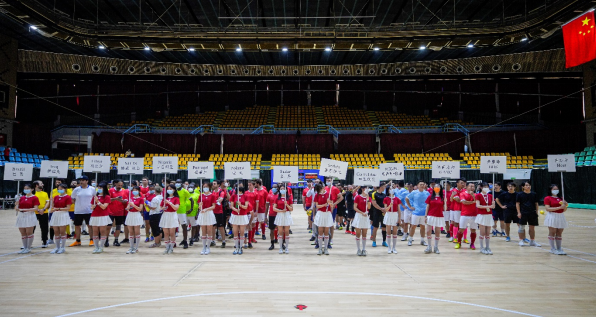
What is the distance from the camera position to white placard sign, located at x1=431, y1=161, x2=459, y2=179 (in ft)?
36.1

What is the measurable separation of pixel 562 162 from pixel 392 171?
547 cm

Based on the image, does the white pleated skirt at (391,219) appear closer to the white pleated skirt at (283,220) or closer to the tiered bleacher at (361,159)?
the white pleated skirt at (283,220)

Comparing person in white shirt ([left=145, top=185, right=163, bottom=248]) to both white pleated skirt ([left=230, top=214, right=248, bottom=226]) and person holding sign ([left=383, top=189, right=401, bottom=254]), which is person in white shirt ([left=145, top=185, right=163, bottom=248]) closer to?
white pleated skirt ([left=230, top=214, right=248, bottom=226])

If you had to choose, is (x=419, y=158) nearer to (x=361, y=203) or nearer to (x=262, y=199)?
(x=262, y=199)

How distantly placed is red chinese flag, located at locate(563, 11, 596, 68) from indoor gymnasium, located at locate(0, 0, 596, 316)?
8cm

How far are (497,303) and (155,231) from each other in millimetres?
8422

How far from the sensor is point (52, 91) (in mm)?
29969

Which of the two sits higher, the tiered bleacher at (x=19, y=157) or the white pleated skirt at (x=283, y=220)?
the tiered bleacher at (x=19, y=157)

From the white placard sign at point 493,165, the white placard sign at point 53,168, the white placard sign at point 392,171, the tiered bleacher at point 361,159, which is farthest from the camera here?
the tiered bleacher at point 361,159

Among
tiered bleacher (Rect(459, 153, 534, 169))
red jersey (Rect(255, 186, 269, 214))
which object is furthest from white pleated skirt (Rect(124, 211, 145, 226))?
tiered bleacher (Rect(459, 153, 534, 169))

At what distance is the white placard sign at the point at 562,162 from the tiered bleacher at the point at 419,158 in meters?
13.5

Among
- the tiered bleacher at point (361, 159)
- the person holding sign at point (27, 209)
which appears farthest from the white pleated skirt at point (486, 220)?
the tiered bleacher at point (361, 159)

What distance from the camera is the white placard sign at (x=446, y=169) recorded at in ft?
36.1

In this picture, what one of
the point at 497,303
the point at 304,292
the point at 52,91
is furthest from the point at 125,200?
the point at 52,91
